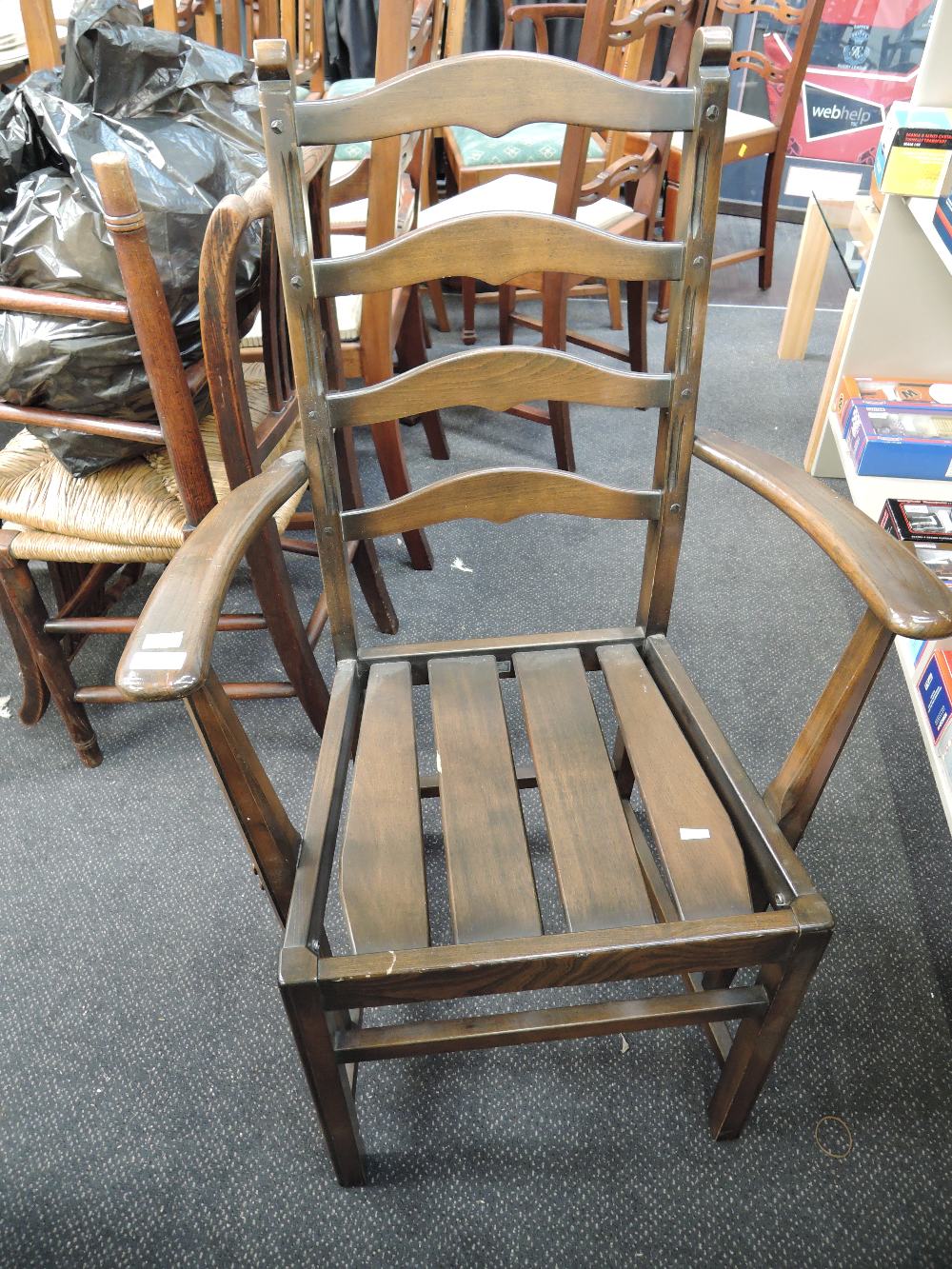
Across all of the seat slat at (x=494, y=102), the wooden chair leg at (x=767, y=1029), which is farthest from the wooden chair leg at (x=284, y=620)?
the wooden chair leg at (x=767, y=1029)

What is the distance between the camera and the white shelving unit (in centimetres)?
167

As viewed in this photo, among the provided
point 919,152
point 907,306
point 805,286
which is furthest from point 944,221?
point 805,286

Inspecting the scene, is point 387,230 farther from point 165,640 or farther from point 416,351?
point 165,640

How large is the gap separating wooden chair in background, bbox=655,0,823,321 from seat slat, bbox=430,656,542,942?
2.17 metres

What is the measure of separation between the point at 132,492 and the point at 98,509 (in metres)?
0.06

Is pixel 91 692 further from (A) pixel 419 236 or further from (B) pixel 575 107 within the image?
(B) pixel 575 107

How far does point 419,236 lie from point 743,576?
49.8 inches

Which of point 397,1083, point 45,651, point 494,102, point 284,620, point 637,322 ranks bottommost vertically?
point 397,1083

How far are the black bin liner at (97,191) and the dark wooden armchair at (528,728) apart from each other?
336 mm

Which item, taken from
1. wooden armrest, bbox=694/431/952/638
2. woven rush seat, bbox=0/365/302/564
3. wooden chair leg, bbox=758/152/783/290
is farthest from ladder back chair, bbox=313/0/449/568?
wooden chair leg, bbox=758/152/783/290

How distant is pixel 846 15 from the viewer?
3.22 metres

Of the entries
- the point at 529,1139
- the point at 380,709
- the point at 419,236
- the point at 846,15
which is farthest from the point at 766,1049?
the point at 846,15

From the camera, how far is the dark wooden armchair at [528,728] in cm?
80

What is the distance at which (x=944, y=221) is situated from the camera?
1.55 metres
